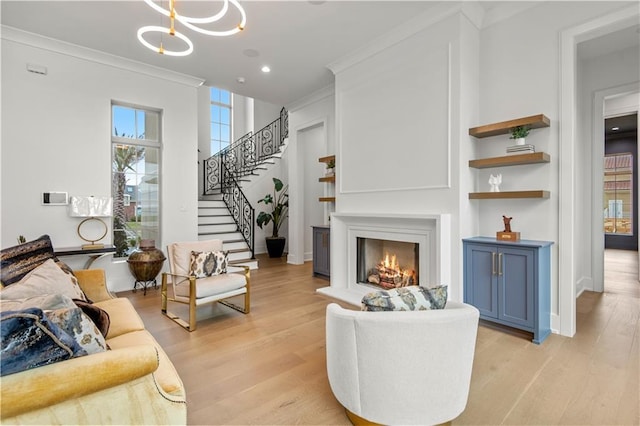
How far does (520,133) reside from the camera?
3318 mm

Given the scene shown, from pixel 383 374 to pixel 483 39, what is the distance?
156 inches

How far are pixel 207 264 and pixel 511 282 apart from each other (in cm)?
337

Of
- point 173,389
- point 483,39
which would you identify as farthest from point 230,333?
point 483,39

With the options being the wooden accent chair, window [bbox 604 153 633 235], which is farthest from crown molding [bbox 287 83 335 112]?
window [bbox 604 153 633 235]

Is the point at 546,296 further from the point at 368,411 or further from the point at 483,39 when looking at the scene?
the point at 483,39

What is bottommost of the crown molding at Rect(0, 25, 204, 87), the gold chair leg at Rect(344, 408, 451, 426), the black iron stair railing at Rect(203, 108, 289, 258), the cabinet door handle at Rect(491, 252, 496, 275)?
the gold chair leg at Rect(344, 408, 451, 426)

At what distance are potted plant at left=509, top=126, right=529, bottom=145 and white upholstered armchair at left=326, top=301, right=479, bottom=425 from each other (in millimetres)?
2449

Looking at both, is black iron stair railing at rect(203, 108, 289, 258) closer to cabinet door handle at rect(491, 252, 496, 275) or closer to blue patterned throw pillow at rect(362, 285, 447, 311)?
cabinet door handle at rect(491, 252, 496, 275)

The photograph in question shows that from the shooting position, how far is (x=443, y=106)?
12.0 ft

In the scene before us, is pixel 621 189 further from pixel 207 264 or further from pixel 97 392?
pixel 97 392

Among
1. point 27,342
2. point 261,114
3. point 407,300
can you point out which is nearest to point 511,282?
point 407,300

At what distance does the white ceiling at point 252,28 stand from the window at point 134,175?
978 mm

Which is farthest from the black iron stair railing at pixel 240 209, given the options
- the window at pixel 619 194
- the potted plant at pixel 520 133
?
the window at pixel 619 194

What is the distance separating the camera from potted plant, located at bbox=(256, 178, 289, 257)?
7.80 meters
